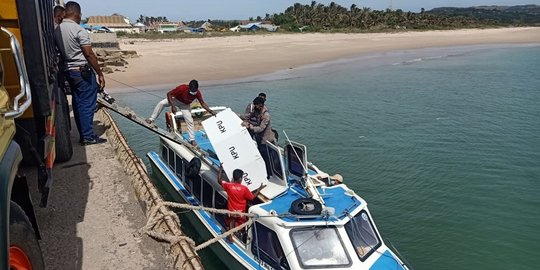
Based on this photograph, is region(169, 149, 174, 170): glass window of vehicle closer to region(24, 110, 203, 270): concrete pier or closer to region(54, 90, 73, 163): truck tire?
region(24, 110, 203, 270): concrete pier

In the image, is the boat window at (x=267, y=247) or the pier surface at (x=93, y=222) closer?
the pier surface at (x=93, y=222)

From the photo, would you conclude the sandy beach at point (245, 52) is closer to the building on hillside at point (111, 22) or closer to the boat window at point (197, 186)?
the boat window at point (197, 186)

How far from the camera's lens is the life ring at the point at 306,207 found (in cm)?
687

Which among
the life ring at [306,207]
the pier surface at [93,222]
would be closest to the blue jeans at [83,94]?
the pier surface at [93,222]

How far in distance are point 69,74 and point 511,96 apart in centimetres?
2653

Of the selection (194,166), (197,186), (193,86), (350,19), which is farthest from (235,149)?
(350,19)

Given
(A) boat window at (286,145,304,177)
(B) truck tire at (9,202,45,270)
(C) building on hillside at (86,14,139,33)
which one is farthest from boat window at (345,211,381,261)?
(C) building on hillside at (86,14,139,33)

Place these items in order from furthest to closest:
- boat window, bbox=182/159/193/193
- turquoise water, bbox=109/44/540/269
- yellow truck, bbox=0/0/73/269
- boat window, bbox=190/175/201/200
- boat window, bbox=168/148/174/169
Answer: boat window, bbox=168/148/174/169 < turquoise water, bbox=109/44/540/269 < boat window, bbox=182/159/193/193 < boat window, bbox=190/175/201/200 < yellow truck, bbox=0/0/73/269

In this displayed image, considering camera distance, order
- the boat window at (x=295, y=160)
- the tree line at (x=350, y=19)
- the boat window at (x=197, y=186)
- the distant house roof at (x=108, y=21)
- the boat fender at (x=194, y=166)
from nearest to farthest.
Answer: the boat window at (x=295, y=160) < the boat fender at (x=194, y=166) < the boat window at (x=197, y=186) < the tree line at (x=350, y=19) < the distant house roof at (x=108, y=21)

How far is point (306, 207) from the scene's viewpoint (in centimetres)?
697

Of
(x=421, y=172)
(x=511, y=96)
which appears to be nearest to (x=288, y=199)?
(x=421, y=172)

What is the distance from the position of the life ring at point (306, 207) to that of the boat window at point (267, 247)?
1.65ft

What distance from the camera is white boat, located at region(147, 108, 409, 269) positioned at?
22.1 ft

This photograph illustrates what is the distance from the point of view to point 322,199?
7602 millimetres
